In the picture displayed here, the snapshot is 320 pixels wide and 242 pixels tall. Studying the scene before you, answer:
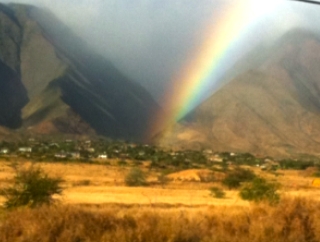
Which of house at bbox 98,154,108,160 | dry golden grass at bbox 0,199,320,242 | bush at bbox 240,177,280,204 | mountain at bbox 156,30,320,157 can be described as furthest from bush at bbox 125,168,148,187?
mountain at bbox 156,30,320,157

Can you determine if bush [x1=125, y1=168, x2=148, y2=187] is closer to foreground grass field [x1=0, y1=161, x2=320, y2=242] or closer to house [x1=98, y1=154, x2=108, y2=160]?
foreground grass field [x1=0, y1=161, x2=320, y2=242]

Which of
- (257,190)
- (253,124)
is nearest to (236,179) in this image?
(257,190)

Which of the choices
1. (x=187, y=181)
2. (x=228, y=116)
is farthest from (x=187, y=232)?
(x=228, y=116)

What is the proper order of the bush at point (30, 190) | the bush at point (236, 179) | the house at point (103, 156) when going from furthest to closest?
the house at point (103, 156) → the bush at point (236, 179) → the bush at point (30, 190)

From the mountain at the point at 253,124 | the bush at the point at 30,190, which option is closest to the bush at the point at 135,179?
the bush at the point at 30,190

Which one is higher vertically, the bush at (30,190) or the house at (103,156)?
the house at (103,156)

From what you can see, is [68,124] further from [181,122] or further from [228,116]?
[228,116]

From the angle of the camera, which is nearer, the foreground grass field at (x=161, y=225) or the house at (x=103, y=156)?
the foreground grass field at (x=161, y=225)

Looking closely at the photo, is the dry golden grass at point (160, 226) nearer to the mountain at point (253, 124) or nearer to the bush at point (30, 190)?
the bush at point (30, 190)
